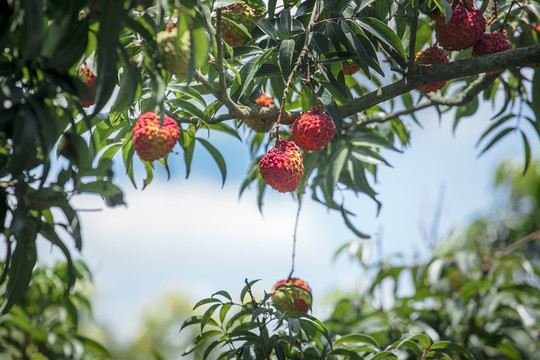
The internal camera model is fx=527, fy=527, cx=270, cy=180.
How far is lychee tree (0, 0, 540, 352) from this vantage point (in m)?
0.76

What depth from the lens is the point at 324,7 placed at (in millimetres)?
1198

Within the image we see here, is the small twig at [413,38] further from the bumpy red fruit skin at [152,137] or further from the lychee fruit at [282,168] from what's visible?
the bumpy red fruit skin at [152,137]

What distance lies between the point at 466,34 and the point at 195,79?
62 centimetres

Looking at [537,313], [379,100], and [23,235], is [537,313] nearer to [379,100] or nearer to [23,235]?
[379,100]

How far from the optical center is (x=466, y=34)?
117 centimetres

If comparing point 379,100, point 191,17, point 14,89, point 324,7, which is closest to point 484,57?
point 379,100

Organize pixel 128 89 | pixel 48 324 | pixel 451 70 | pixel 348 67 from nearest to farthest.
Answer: pixel 128 89, pixel 451 70, pixel 348 67, pixel 48 324

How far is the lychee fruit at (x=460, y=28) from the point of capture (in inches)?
46.0

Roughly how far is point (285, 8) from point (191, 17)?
1.66 ft

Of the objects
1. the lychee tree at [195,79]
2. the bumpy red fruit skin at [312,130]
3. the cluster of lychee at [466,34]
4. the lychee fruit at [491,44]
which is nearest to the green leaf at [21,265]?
the lychee tree at [195,79]

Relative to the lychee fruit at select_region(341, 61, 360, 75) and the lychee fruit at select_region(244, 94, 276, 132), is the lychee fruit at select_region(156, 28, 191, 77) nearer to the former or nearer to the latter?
the lychee fruit at select_region(244, 94, 276, 132)

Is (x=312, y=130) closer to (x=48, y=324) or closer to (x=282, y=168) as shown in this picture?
(x=282, y=168)

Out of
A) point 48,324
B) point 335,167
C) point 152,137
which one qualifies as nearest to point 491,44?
point 335,167

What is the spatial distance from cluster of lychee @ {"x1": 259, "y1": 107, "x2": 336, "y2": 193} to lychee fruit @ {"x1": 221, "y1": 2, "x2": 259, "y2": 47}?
0.30 m
